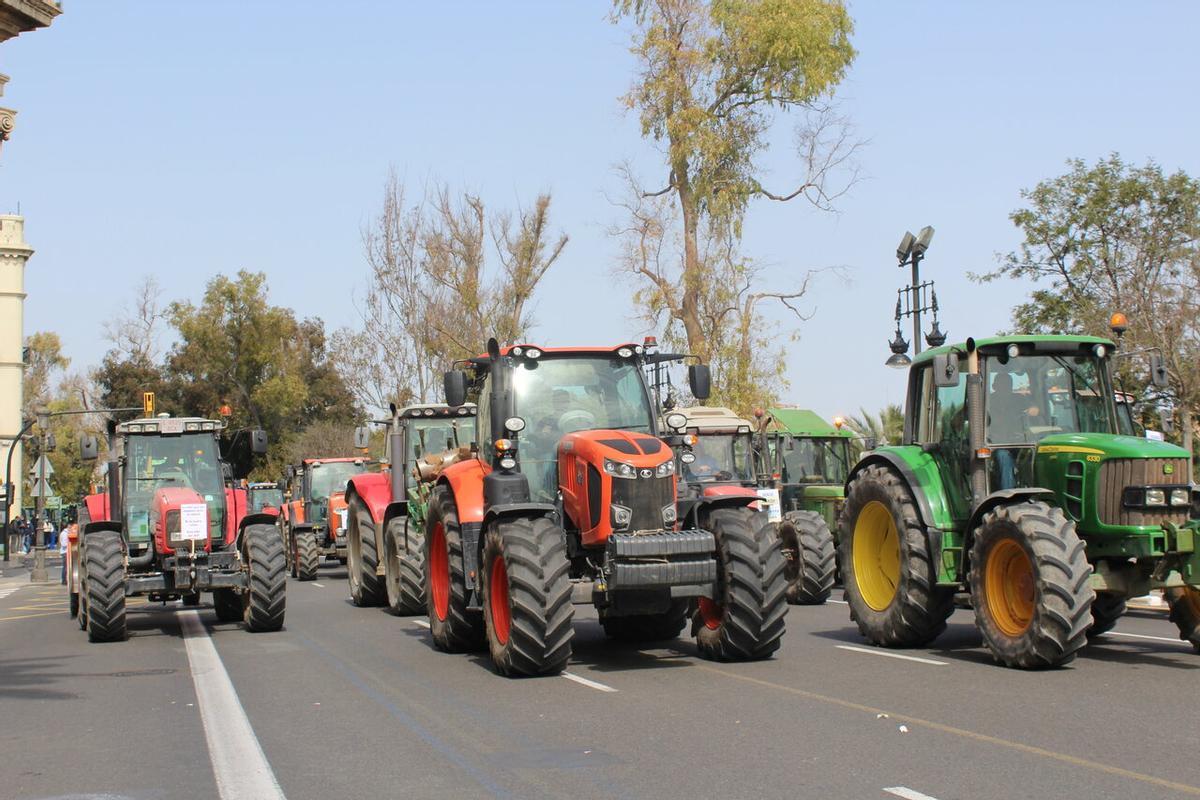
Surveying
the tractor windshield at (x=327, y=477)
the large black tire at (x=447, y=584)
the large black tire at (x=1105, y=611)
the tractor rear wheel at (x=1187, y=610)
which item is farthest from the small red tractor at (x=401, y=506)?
the tractor windshield at (x=327, y=477)

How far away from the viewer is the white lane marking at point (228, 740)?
7395 millimetres

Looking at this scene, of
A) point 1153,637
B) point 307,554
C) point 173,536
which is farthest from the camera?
point 307,554

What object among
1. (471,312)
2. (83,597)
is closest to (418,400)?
(471,312)

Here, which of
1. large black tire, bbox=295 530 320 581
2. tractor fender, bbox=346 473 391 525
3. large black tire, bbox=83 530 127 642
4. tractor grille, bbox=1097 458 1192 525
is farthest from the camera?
large black tire, bbox=295 530 320 581

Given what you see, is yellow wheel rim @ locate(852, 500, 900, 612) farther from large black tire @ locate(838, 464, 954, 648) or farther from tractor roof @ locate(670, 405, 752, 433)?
tractor roof @ locate(670, 405, 752, 433)

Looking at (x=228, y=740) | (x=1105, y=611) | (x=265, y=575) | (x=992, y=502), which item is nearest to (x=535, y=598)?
(x=228, y=740)

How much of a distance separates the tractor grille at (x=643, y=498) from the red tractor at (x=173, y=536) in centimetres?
600

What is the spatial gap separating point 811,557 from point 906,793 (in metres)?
11.4

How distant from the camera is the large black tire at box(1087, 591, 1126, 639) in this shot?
12.4 metres

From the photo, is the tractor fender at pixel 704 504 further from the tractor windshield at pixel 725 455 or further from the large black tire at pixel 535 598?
the tractor windshield at pixel 725 455

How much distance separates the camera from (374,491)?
2188 cm

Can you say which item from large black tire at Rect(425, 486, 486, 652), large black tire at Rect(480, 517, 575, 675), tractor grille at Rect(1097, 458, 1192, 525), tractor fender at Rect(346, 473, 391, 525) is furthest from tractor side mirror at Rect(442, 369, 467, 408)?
tractor fender at Rect(346, 473, 391, 525)

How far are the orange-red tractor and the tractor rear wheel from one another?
339cm

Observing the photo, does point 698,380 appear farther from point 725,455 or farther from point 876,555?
point 725,455
